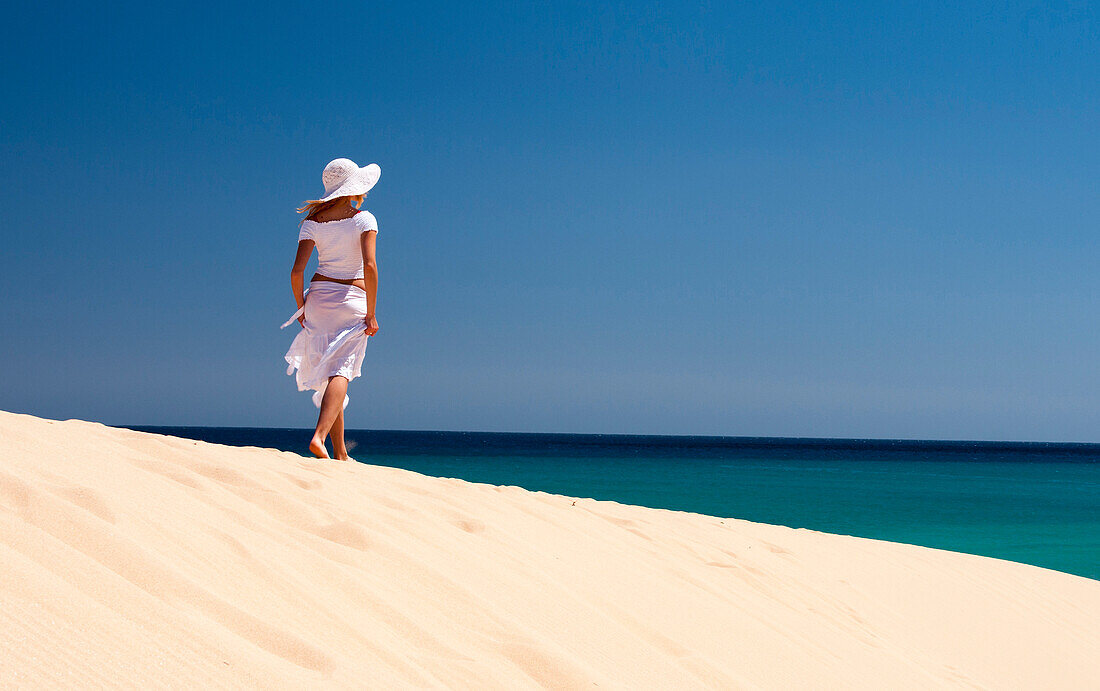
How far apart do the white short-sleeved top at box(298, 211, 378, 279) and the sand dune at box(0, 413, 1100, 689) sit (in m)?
1.27

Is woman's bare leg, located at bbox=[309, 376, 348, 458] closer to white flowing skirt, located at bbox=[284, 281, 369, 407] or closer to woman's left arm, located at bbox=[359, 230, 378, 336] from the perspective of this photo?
white flowing skirt, located at bbox=[284, 281, 369, 407]

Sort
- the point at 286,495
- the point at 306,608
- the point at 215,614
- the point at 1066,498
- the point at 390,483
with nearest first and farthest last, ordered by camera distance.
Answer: the point at 215,614 → the point at 306,608 → the point at 286,495 → the point at 390,483 → the point at 1066,498

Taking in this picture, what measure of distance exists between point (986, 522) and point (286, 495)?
14.6 metres

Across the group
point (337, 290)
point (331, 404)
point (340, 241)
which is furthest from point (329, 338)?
point (340, 241)

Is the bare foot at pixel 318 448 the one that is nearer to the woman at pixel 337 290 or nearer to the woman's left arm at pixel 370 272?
the woman at pixel 337 290

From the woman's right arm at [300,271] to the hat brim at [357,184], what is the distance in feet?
1.03

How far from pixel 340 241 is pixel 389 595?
9.86 ft

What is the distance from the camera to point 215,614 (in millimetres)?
1736

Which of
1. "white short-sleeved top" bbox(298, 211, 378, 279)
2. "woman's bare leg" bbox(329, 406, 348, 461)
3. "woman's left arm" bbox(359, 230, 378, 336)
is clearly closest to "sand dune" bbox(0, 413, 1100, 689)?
"woman's bare leg" bbox(329, 406, 348, 461)

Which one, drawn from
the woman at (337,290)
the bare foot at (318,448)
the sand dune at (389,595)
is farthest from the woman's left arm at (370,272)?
the sand dune at (389,595)

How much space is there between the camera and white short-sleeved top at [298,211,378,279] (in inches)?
187

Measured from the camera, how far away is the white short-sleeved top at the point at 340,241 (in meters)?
4.76

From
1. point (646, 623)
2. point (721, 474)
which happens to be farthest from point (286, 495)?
point (721, 474)

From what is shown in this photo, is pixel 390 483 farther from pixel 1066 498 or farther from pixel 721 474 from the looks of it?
pixel 721 474
